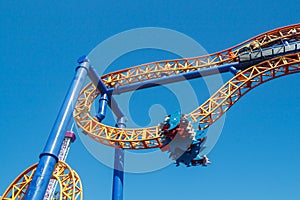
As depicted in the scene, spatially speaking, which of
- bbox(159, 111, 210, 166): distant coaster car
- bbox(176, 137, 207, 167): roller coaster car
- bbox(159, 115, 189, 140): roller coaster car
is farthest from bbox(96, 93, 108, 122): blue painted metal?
bbox(176, 137, 207, 167): roller coaster car

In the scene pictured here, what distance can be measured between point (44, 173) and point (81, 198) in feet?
10.6

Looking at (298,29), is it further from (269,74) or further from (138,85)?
(138,85)

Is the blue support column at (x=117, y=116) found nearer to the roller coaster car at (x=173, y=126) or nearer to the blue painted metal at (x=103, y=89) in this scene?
the blue painted metal at (x=103, y=89)

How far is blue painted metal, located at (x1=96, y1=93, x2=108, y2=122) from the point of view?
1452 centimetres

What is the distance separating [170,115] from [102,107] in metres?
3.69

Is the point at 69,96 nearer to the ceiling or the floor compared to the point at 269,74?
nearer to the floor

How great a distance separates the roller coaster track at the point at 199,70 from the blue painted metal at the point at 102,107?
335 millimetres

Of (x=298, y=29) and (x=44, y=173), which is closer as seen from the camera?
(x=44, y=173)

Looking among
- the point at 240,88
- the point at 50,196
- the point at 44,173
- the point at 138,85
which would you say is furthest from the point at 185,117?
the point at 50,196

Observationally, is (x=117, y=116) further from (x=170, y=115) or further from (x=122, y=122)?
(x=170, y=115)

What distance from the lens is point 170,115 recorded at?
12281mm

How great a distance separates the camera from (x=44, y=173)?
995 centimetres

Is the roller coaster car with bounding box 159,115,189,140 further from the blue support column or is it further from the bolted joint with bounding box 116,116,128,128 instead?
the bolted joint with bounding box 116,116,128,128

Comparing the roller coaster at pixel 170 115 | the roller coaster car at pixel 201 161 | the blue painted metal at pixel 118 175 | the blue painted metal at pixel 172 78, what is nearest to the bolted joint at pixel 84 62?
the roller coaster at pixel 170 115
